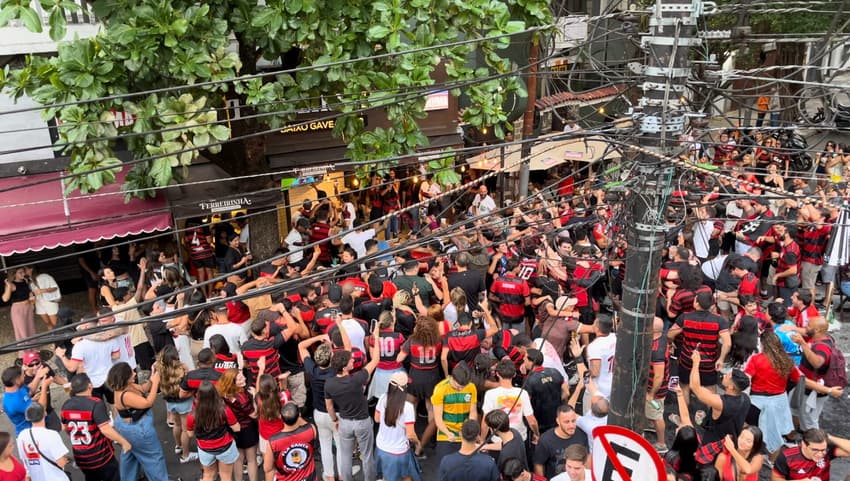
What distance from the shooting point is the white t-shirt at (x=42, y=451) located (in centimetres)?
636

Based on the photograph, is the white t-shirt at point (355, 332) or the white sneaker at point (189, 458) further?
the white sneaker at point (189, 458)

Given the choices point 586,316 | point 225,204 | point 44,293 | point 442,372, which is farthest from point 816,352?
point 44,293

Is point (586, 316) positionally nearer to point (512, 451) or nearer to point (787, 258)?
point (787, 258)

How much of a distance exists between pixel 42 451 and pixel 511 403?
14.0ft

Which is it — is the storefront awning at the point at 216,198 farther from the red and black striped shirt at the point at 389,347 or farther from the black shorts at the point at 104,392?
the red and black striped shirt at the point at 389,347

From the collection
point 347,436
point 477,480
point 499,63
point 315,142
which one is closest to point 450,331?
point 347,436

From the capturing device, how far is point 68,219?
986 cm

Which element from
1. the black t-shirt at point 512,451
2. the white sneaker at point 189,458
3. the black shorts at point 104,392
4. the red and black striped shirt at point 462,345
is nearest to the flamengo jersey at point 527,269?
the red and black striped shirt at point 462,345

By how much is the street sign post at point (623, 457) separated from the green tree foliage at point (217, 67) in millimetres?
4070

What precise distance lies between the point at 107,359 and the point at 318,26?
14.8 feet

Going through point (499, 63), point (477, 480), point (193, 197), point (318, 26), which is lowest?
point (477, 480)

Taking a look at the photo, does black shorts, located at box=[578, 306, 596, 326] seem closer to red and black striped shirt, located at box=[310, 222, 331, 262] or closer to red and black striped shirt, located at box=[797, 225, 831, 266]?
red and black striped shirt, located at box=[797, 225, 831, 266]

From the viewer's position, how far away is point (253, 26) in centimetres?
801

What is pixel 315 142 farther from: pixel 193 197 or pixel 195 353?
pixel 195 353
